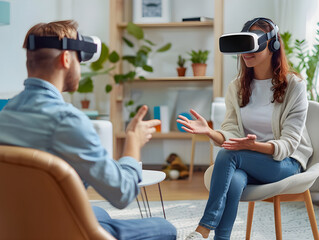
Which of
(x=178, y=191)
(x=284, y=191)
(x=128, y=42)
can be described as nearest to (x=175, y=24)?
(x=128, y=42)

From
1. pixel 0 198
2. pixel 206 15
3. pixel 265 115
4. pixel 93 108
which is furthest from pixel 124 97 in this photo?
pixel 0 198

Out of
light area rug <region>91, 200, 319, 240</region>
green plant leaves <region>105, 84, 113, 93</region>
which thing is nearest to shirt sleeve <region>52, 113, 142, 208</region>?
light area rug <region>91, 200, 319, 240</region>

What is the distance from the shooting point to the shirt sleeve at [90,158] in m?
1.01

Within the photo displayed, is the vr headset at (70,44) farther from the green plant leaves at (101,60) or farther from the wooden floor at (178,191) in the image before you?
the green plant leaves at (101,60)

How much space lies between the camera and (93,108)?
4.93 metres

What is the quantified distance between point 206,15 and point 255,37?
9.44ft

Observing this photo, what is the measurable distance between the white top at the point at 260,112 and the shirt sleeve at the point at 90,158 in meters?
1.24

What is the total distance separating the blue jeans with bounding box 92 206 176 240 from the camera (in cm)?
122

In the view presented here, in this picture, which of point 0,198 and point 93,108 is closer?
point 0,198

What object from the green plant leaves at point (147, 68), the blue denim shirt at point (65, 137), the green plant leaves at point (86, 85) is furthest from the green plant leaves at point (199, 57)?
the blue denim shirt at point (65, 137)

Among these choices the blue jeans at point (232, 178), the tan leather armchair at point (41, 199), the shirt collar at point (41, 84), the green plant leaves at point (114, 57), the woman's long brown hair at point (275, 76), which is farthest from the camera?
the green plant leaves at point (114, 57)

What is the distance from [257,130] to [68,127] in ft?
4.64

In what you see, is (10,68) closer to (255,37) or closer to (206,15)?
(206,15)

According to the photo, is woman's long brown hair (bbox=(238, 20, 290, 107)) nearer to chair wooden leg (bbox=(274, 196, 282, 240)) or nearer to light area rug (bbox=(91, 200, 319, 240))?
chair wooden leg (bbox=(274, 196, 282, 240))
